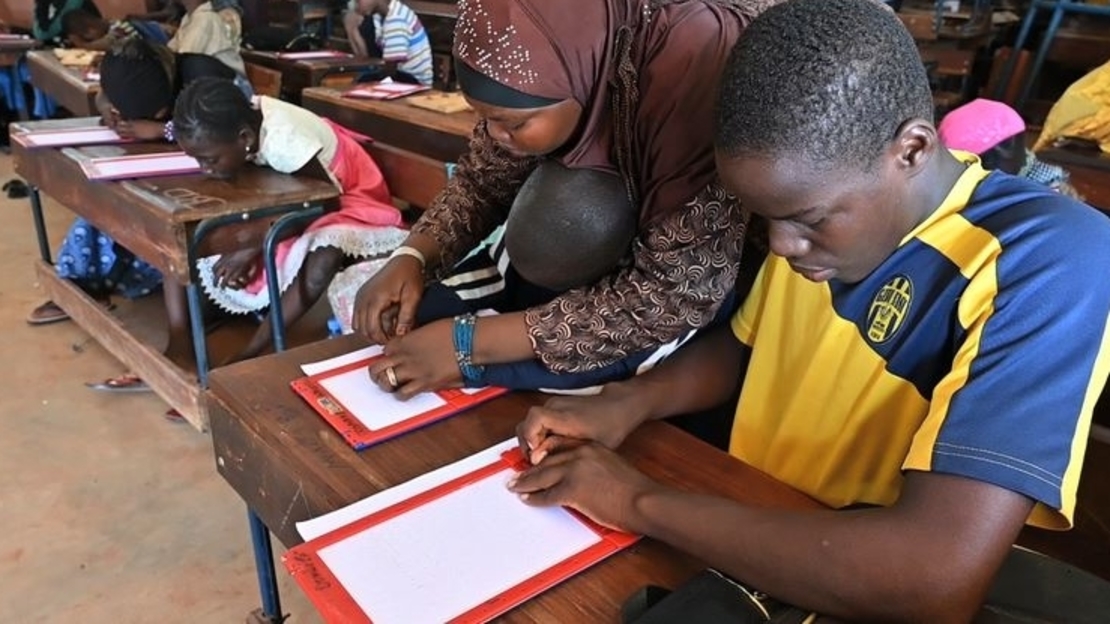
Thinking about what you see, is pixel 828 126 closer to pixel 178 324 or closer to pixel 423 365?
pixel 423 365

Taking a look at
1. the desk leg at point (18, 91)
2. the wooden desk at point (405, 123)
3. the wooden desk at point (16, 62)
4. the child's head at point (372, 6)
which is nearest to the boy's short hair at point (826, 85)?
the wooden desk at point (405, 123)

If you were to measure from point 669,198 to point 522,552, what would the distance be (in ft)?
1.39

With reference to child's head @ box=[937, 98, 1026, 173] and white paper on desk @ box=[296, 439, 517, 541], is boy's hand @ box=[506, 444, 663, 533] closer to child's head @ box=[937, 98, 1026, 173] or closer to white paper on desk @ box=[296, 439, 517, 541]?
white paper on desk @ box=[296, 439, 517, 541]

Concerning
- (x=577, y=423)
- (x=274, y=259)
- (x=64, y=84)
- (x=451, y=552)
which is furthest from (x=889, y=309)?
(x=64, y=84)

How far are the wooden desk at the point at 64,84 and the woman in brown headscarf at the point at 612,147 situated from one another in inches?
122

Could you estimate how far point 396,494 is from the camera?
0.92 meters

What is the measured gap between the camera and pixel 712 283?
3.29 feet

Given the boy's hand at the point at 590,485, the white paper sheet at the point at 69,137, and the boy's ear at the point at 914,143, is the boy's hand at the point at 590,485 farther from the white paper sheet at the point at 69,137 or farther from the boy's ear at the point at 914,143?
the white paper sheet at the point at 69,137

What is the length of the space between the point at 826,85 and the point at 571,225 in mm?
344

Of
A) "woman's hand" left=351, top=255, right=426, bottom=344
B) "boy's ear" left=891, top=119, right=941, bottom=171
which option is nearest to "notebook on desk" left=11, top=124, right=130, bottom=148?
"woman's hand" left=351, top=255, right=426, bottom=344

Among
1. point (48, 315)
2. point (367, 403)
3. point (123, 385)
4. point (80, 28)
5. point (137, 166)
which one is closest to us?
point (367, 403)

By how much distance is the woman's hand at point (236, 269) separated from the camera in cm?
255

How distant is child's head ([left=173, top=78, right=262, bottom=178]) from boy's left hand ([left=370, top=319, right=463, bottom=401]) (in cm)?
143

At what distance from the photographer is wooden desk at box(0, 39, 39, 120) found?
5297mm
